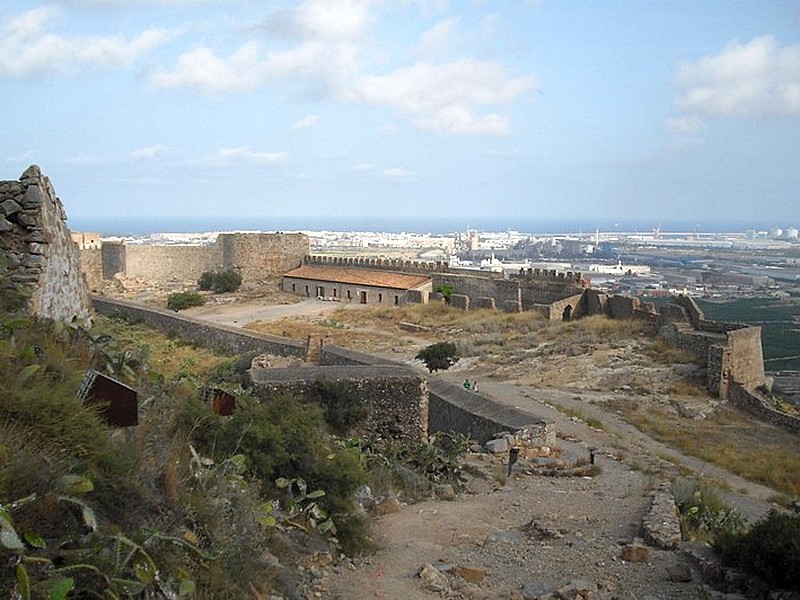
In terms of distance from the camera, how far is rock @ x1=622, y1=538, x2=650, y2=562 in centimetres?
647

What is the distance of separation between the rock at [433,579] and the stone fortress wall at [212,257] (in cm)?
3892

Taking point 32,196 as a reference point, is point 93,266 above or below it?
below

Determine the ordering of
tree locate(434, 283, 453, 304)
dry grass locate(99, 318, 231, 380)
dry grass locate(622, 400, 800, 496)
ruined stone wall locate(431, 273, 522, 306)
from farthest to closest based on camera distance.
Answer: tree locate(434, 283, 453, 304)
ruined stone wall locate(431, 273, 522, 306)
dry grass locate(99, 318, 231, 380)
dry grass locate(622, 400, 800, 496)

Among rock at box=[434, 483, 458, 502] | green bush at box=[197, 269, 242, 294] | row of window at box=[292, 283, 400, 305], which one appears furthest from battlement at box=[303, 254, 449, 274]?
rock at box=[434, 483, 458, 502]

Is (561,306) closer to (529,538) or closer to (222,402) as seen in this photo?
(529,538)

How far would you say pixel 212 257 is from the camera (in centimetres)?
4431

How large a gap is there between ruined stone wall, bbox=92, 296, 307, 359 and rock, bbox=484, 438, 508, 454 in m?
7.73

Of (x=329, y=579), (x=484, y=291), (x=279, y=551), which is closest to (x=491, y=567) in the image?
(x=329, y=579)

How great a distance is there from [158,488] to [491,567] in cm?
302

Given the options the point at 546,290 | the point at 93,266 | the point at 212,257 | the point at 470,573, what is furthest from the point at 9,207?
the point at 212,257

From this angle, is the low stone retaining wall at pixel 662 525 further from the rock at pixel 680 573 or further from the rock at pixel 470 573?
the rock at pixel 470 573

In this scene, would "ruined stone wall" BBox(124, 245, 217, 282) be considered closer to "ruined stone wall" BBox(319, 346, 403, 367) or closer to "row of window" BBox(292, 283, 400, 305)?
"row of window" BBox(292, 283, 400, 305)

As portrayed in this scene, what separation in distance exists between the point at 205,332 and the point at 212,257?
73.0 feet

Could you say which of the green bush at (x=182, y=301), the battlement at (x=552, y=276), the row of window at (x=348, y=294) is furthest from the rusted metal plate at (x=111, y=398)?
the row of window at (x=348, y=294)
